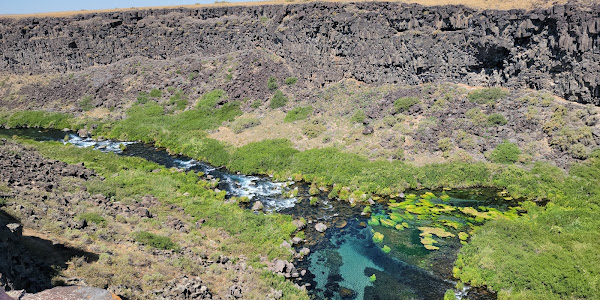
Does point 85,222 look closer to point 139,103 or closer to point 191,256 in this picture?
point 191,256

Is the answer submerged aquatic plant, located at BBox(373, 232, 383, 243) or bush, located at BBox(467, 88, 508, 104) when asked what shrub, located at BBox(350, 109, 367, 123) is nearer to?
bush, located at BBox(467, 88, 508, 104)

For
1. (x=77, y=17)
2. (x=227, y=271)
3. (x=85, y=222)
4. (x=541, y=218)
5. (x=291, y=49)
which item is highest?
(x=77, y=17)

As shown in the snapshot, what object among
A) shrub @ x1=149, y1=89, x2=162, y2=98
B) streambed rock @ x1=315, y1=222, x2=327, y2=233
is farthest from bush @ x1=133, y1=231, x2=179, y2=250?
shrub @ x1=149, y1=89, x2=162, y2=98

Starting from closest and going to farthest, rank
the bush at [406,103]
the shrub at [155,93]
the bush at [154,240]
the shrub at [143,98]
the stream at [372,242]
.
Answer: the stream at [372,242] → the bush at [154,240] → the bush at [406,103] → the shrub at [143,98] → the shrub at [155,93]

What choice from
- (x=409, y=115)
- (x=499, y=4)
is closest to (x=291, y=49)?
(x=409, y=115)

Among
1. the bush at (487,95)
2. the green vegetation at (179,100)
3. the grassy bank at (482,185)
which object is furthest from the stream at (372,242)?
the green vegetation at (179,100)

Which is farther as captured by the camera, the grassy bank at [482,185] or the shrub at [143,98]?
the shrub at [143,98]

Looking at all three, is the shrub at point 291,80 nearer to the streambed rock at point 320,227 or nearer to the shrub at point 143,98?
the shrub at point 143,98
